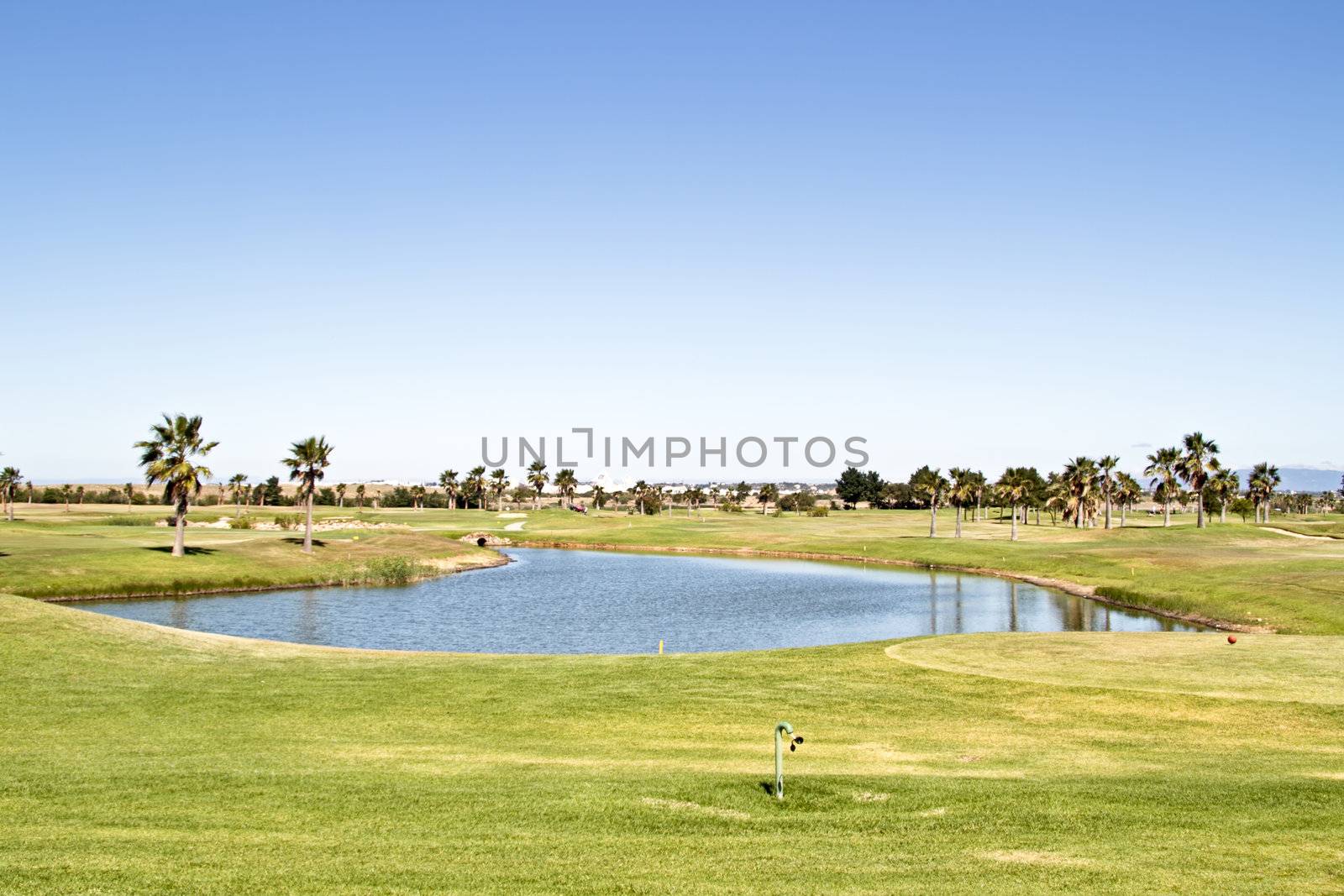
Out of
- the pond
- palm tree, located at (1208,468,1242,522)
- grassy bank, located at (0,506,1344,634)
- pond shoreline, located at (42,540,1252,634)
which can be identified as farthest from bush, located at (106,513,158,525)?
palm tree, located at (1208,468,1242,522)

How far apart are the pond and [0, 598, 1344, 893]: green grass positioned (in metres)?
20.7

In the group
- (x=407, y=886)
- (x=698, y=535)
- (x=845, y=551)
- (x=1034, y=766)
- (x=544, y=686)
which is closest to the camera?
(x=407, y=886)

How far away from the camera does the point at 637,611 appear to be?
65.9m

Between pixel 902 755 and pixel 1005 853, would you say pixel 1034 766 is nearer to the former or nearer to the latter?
pixel 902 755

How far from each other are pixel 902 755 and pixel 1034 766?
2.41 m

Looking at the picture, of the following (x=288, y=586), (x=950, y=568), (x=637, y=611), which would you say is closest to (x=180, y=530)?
(x=288, y=586)

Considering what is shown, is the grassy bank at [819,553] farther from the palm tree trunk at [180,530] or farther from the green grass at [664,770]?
the green grass at [664,770]

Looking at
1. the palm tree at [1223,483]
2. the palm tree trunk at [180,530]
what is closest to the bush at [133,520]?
the palm tree trunk at [180,530]

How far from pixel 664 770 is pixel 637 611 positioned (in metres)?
47.4

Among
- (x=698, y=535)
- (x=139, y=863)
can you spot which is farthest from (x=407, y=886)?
(x=698, y=535)

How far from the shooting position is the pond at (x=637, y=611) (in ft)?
173

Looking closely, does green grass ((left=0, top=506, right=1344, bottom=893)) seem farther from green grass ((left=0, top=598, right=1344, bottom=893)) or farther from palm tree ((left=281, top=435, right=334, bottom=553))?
palm tree ((left=281, top=435, right=334, bottom=553))

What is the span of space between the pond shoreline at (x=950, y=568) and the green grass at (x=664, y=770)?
2790 centimetres

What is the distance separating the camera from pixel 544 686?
1061 inches
